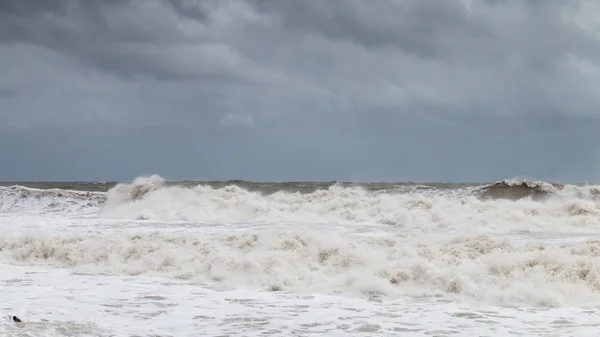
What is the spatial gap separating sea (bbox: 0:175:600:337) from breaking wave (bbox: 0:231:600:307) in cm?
3

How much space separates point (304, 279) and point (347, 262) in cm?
142

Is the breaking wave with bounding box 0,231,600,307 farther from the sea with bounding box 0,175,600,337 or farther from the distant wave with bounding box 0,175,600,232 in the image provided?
the distant wave with bounding box 0,175,600,232

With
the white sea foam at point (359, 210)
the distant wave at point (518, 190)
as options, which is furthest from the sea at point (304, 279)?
the distant wave at point (518, 190)

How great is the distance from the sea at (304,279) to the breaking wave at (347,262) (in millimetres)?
33

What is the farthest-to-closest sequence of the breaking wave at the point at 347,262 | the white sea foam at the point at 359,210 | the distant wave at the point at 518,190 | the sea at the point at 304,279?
the distant wave at the point at 518,190, the white sea foam at the point at 359,210, the breaking wave at the point at 347,262, the sea at the point at 304,279

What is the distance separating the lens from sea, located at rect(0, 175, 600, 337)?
7.21 metres

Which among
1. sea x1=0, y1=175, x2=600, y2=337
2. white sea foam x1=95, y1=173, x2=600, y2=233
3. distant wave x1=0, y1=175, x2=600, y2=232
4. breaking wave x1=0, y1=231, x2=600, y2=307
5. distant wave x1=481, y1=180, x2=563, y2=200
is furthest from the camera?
distant wave x1=481, y1=180, x2=563, y2=200

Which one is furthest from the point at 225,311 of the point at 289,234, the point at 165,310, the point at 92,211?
the point at 92,211

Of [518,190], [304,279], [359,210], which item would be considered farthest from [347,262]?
[518,190]

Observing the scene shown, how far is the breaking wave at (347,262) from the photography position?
365 inches

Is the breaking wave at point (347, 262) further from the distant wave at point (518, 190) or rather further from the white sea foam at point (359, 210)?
the distant wave at point (518, 190)

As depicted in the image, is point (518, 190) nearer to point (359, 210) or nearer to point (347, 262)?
point (359, 210)

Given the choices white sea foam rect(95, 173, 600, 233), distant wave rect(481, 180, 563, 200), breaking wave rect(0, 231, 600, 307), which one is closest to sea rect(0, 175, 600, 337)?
breaking wave rect(0, 231, 600, 307)

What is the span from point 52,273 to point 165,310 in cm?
423
